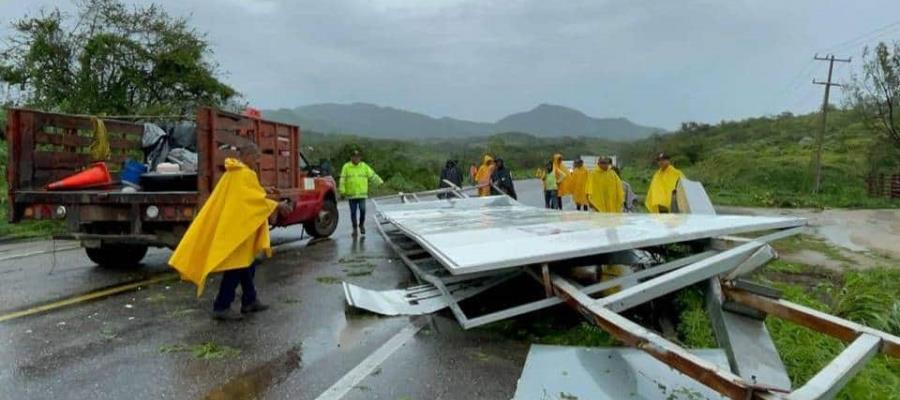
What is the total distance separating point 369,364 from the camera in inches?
177

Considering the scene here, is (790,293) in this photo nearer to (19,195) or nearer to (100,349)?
(100,349)

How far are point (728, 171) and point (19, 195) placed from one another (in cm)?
4165

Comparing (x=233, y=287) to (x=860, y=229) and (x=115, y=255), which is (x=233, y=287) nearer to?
(x=115, y=255)

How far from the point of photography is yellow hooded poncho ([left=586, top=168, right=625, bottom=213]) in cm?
965

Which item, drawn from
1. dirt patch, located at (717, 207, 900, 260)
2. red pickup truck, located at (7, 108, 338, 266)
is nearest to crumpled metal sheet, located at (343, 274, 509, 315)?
red pickup truck, located at (7, 108, 338, 266)

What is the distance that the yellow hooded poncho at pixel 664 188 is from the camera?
8602 mm

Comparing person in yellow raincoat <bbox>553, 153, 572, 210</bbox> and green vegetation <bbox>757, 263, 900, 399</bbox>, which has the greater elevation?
person in yellow raincoat <bbox>553, 153, 572, 210</bbox>

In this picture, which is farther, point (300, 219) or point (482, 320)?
point (300, 219)

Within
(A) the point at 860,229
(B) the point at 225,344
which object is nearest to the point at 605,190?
(B) the point at 225,344

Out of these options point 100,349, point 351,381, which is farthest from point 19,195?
point 351,381

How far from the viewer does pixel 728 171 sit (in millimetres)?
42156

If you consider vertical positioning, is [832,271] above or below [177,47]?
below

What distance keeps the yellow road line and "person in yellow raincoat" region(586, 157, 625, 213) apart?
230 inches

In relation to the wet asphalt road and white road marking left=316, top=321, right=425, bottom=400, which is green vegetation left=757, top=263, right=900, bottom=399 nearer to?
the wet asphalt road
